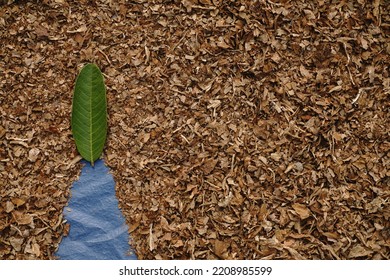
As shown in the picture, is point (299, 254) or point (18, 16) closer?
point (299, 254)

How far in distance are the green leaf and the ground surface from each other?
0.12 ft

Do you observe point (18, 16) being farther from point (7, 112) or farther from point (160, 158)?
point (160, 158)

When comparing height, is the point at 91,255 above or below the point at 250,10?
below

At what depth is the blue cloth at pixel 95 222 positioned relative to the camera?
1.33 meters

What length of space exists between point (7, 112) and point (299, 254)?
975 mm

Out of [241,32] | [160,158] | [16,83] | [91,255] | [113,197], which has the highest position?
[241,32]

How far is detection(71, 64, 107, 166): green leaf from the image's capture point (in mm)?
1322

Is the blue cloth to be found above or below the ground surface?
below

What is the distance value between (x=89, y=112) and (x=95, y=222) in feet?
1.09

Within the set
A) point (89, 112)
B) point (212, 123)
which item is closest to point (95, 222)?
point (89, 112)

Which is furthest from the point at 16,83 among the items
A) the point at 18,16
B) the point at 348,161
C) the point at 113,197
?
the point at 348,161

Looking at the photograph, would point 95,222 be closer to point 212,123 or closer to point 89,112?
point 89,112

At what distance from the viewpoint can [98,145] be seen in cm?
134

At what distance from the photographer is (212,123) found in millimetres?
1327
